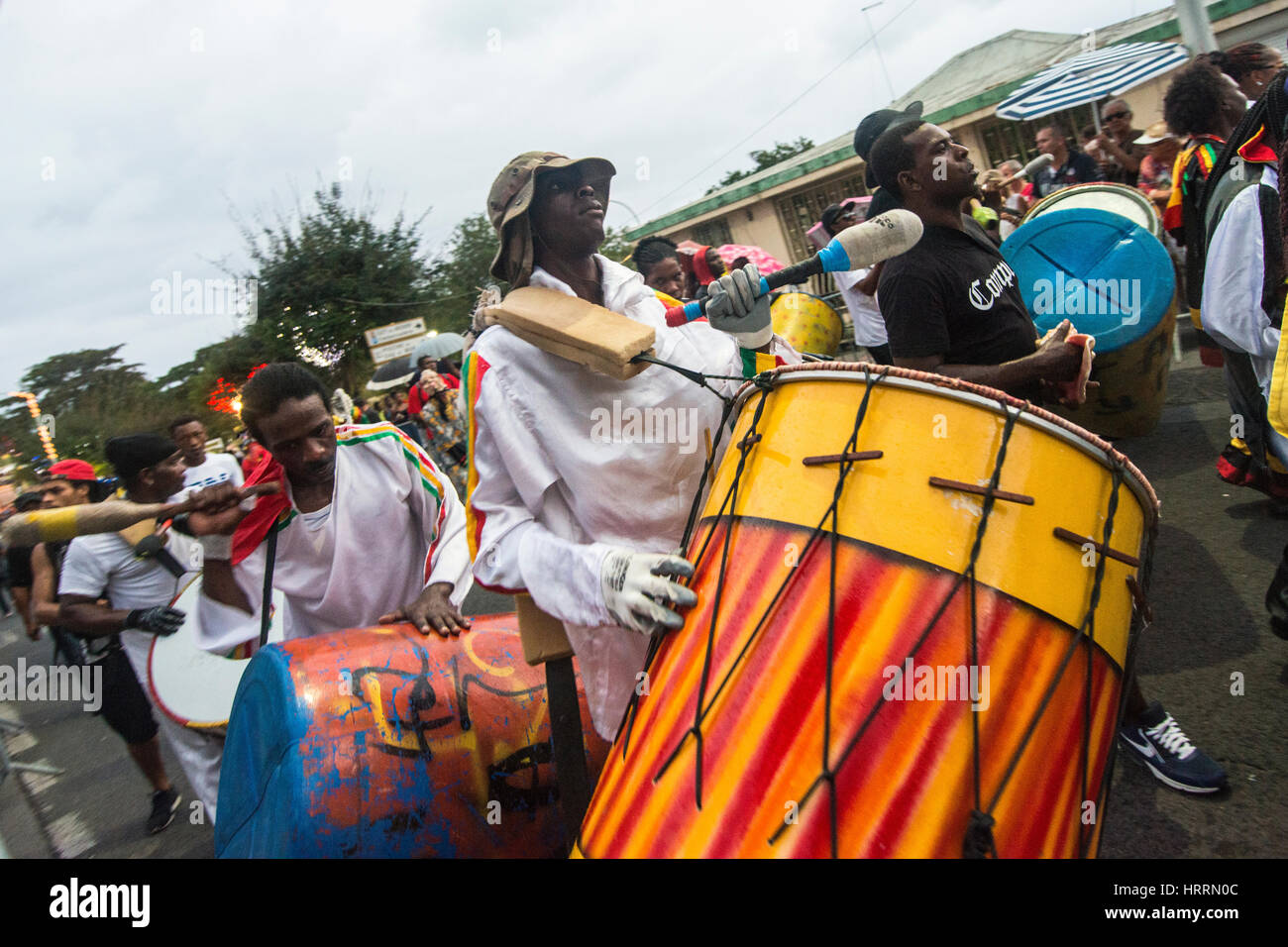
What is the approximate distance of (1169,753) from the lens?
8.06 feet

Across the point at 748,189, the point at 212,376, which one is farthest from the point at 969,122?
the point at 212,376

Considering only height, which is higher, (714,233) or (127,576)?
(714,233)

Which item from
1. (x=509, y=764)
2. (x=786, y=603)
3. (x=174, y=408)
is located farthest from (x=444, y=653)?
(x=174, y=408)

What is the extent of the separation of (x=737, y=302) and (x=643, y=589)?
0.65 metres

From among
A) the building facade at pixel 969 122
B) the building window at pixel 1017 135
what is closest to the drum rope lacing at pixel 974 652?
the building facade at pixel 969 122

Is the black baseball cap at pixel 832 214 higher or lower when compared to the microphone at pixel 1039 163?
lower

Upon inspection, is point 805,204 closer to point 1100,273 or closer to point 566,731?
point 1100,273

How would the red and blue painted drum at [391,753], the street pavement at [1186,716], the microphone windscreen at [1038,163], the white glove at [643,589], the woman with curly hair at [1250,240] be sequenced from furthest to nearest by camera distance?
the microphone windscreen at [1038,163] → the woman with curly hair at [1250,240] → the street pavement at [1186,716] → the red and blue painted drum at [391,753] → the white glove at [643,589]

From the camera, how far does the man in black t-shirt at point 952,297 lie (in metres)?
2.39

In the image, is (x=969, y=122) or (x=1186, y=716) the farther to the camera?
(x=969, y=122)

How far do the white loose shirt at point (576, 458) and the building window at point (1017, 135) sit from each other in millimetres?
13735

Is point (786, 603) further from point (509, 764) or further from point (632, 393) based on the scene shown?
point (509, 764)

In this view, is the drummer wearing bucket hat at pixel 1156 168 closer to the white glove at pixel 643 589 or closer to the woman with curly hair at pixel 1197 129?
the woman with curly hair at pixel 1197 129
